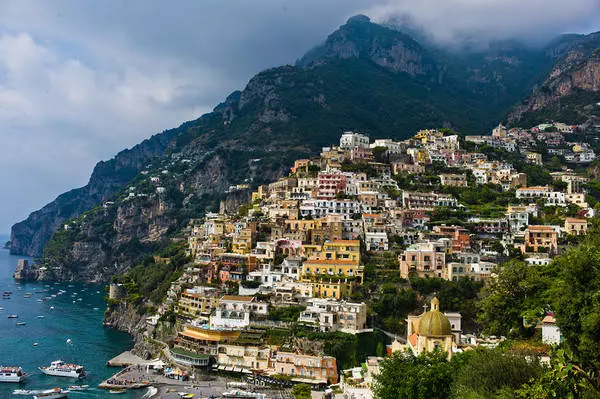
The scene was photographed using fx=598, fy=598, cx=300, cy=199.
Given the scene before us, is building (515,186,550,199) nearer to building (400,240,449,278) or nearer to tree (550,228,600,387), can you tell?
building (400,240,449,278)

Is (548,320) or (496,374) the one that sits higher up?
(548,320)

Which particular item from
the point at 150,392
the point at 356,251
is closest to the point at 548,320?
the point at 356,251

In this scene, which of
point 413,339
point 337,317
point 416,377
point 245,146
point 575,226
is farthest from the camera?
point 245,146

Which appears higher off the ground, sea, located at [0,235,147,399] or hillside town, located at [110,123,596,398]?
hillside town, located at [110,123,596,398]

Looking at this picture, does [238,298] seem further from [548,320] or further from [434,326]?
[548,320]

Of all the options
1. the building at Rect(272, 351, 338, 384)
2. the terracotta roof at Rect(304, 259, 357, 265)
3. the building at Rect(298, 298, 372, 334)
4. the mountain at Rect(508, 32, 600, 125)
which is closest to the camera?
the building at Rect(272, 351, 338, 384)

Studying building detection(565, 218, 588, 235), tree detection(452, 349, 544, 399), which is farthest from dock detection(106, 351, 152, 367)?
building detection(565, 218, 588, 235)

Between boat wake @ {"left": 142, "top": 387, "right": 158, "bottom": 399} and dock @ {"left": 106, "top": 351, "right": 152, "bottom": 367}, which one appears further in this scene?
dock @ {"left": 106, "top": 351, "right": 152, "bottom": 367}

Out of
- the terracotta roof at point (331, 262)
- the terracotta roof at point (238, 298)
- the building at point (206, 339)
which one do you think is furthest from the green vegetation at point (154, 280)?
the terracotta roof at point (331, 262)
